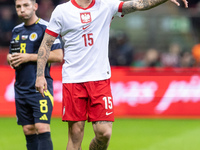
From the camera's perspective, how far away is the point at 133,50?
51.6ft

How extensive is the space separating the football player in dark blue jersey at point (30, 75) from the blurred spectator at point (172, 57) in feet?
30.4

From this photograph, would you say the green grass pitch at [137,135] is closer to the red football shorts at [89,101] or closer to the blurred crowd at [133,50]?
the red football shorts at [89,101]

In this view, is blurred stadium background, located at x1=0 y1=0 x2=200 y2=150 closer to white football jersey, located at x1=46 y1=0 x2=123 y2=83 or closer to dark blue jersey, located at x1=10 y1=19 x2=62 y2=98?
dark blue jersey, located at x1=10 y1=19 x2=62 y2=98

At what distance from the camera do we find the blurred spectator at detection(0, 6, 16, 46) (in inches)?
640

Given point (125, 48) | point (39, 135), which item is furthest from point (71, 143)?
point (125, 48)

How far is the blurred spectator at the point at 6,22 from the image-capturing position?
16266mm

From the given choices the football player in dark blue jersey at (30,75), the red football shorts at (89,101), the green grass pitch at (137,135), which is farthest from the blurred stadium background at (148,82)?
the red football shorts at (89,101)

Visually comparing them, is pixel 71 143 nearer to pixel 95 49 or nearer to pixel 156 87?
pixel 95 49

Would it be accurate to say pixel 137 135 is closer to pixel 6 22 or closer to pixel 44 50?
pixel 44 50

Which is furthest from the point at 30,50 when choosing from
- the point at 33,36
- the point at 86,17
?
the point at 86,17

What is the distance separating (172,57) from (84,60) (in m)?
9.97

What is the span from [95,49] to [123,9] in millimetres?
588

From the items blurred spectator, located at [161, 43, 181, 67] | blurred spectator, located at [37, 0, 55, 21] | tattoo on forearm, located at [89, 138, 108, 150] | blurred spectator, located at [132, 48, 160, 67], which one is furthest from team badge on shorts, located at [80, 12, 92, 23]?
blurred spectator, located at [37, 0, 55, 21]

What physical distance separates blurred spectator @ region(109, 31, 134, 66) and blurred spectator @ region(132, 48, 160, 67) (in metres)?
0.39
